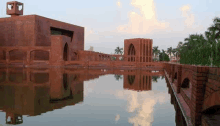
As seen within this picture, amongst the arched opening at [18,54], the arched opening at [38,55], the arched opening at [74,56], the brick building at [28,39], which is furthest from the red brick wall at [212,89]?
the arched opening at [74,56]

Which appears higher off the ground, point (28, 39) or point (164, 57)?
point (28, 39)

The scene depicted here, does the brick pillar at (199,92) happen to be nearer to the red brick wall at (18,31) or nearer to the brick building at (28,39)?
the brick building at (28,39)

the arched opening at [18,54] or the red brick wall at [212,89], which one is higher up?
the arched opening at [18,54]

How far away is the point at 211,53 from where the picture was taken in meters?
8.76

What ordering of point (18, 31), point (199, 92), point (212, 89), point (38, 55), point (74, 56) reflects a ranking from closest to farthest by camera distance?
point (212, 89), point (199, 92), point (38, 55), point (18, 31), point (74, 56)

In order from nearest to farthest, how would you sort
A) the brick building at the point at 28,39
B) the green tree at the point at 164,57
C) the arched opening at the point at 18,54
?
the brick building at the point at 28,39 < the arched opening at the point at 18,54 < the green tree at the point at 164,57

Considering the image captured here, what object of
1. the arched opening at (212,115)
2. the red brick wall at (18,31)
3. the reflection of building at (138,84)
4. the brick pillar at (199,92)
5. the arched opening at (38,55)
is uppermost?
the red brick wall at (18,31)

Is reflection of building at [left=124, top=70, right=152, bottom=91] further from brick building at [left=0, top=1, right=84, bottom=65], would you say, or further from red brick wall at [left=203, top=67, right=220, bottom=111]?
brick building at [left=0, top=1, right=84, bottom=65]

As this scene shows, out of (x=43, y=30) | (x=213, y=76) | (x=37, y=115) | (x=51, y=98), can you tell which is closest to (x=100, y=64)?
(x=43, y=30)

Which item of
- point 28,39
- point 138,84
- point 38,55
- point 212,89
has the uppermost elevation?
point 28,39

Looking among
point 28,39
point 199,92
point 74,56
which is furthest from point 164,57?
point 199,92

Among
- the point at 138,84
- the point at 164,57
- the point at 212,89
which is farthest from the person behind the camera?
the point at 164,57

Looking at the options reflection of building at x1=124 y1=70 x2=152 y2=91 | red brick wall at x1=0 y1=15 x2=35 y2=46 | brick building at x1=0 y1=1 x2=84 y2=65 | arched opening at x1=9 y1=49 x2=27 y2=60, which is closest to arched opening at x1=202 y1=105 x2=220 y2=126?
reflection of building at x1=124 y1=70 x2=152 y2=91

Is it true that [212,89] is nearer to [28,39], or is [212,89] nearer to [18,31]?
[28,39]
